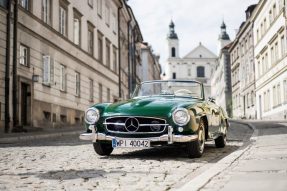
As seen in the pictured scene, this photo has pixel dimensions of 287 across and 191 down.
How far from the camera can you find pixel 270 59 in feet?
121

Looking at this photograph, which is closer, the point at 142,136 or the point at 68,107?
the point at 142,136

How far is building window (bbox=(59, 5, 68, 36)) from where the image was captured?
76.6 ft

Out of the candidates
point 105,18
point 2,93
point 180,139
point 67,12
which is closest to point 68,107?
point 67,12

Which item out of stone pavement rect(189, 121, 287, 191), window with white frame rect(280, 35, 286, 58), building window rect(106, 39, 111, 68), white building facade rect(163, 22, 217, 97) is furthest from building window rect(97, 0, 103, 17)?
white building facade rect(163, 22, 217, 97)

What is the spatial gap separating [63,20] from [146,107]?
17.1m

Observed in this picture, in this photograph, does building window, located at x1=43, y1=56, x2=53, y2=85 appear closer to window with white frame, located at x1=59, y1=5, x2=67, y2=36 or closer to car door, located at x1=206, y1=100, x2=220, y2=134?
window with white frame, located at x1=59, y1=5, x2=67, y2=36

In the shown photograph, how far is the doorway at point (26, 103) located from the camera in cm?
1856

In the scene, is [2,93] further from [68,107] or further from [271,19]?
[271,19]

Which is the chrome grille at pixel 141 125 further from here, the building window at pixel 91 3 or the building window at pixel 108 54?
the building window at pixel 108 54

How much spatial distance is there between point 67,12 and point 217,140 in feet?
52.8

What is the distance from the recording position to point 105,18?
33.3 m

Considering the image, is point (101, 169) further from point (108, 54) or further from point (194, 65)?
point (194, 65)

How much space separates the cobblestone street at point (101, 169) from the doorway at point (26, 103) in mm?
9726

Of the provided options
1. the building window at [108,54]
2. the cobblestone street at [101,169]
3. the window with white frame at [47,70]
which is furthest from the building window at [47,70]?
the building window at [108,54]
